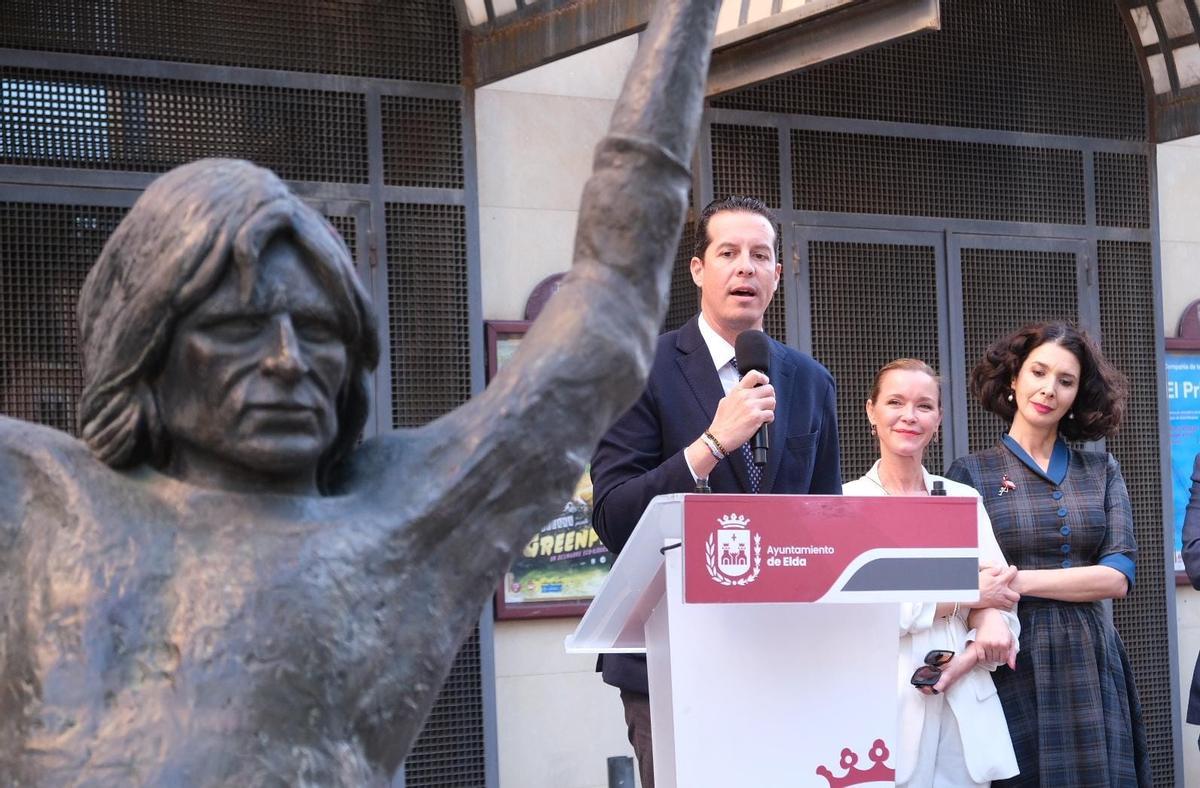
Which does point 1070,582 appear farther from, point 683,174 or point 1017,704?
point 683,174

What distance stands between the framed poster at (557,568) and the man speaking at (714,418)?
3.26 m

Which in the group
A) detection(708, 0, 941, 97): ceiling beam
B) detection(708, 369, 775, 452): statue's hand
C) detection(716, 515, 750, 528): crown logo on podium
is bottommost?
detection(716, 515, 750, 528): crown logo on podium

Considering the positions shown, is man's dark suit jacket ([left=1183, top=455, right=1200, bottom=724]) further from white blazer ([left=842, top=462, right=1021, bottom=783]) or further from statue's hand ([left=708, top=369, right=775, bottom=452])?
statue's hand ([left=708, top=369, right=775, bottom=452])

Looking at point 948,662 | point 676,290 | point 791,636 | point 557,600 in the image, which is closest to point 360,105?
point 676,290

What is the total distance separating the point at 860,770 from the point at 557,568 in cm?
394

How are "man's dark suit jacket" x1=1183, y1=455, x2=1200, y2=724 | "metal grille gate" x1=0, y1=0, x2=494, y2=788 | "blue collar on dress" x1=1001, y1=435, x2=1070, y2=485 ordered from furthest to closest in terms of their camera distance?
"metal grille gate" x1=0, y1=0, x2=494, y2=788 < "man's dark suit jacket" x1=1183, y1=455, x2=1200, y2=724 < "blue collar on dress" x1=1001, y1=435, x2=1070, y2=485

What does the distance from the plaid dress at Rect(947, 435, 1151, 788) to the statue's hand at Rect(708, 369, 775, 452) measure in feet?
6.50

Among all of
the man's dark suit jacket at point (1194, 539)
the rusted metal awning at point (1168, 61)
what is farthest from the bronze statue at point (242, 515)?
the rusted metal awning at point (1168, 61)

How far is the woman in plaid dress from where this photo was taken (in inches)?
217

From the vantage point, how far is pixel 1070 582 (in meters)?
5.55

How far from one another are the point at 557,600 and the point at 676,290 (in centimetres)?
141

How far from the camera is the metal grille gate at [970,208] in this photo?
27.0ft

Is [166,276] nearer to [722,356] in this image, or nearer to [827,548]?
[827,548]

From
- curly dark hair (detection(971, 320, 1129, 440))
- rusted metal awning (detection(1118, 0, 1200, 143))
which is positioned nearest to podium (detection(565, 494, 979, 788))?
curly dark hair (detection(971, 320, 1129, 440))
